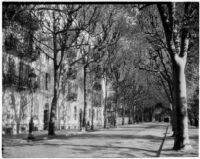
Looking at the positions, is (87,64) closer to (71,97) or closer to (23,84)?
(23,84)

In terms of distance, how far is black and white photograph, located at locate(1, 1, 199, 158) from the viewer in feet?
45.9

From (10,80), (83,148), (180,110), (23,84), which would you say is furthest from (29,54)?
(180,110)

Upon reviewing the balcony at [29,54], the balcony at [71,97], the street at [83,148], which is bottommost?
the street at [83,148]

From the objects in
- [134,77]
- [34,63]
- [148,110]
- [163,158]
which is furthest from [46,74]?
[148,110]

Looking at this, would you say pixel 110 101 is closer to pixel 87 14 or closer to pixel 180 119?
pixel 87 14

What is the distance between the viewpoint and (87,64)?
31.3m

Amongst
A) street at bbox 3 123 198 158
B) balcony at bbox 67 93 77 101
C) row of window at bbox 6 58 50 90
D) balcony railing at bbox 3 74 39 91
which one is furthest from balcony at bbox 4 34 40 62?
balcony at bbox 67 93 77 101

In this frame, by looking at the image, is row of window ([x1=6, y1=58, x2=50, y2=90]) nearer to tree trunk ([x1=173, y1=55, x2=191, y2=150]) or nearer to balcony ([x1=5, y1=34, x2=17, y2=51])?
balcony ([x1=5, y1=34, x2=17, y2=51])

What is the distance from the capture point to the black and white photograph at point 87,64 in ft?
45.9

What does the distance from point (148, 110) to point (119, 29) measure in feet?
249

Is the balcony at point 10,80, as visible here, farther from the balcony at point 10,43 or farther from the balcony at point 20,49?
the balcony at point 10,43

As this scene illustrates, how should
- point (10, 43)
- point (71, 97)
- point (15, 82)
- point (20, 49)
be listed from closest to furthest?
point (10, 43) → point (15, 82) → point (20, 49) → point (71, 97)

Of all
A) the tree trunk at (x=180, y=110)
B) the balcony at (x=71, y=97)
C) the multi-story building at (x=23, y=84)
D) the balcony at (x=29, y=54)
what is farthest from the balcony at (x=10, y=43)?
the tree trunk at (x=180, y=110)

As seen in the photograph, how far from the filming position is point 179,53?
14.9 metres
